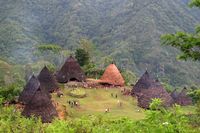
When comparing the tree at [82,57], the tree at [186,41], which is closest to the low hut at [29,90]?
the tree at [82,57]

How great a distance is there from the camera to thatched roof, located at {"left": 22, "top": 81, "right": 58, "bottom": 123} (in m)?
27.7

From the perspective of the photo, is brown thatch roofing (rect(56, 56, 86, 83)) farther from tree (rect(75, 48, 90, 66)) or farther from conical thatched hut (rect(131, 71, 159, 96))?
tree (rect(75, 48, 90, 66))

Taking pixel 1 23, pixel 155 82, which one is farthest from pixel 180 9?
pixel 155 82

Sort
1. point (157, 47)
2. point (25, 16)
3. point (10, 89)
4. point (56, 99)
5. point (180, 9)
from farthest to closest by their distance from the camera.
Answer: point (180, 9)
point (25, 16)
point (157, 47)
point (10, 89)
point (56, 99)

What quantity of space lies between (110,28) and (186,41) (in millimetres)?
99854

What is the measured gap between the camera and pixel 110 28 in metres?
112

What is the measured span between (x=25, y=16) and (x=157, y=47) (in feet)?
127

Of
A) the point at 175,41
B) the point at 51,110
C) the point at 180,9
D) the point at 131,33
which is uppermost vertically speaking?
the point at 180,9

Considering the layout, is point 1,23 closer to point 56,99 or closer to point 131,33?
point 131,33

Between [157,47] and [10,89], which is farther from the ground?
[157,47]

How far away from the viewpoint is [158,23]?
10588 centimetres

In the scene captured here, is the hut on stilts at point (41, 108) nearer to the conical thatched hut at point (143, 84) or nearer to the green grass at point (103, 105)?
the green grass at point (103, 105)

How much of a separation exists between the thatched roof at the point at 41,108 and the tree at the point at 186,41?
52.4 feet

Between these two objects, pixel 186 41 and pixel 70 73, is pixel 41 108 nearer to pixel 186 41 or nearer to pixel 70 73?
pixel 70 73
